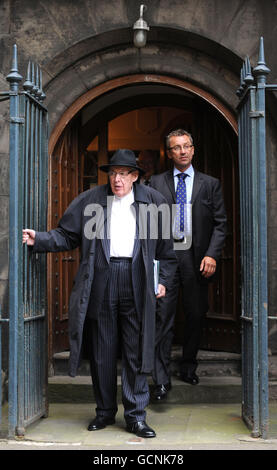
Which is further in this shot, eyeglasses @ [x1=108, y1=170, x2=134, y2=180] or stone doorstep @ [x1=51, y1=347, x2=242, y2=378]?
stone doorstep @ [x1=51, y1=347, x2=242, y2=378]

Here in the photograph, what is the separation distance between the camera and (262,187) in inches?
188

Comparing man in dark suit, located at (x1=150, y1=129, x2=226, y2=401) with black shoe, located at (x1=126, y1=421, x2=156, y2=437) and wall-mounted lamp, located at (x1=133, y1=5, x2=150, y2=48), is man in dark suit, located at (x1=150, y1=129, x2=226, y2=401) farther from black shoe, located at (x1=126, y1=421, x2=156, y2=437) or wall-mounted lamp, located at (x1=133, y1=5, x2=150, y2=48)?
wall-mounted lamp, located at (x1=133, y1=5, x2=150, y2=48)

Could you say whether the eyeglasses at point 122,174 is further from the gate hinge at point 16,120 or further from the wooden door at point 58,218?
the wooden door at point 58,218

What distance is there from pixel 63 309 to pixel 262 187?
2861 mm

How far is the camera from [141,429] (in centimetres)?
480

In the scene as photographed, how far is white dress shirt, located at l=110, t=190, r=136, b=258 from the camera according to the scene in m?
4.91

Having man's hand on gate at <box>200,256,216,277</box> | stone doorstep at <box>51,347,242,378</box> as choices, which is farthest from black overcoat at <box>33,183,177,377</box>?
stone doorstep at <box>51,347,242,378</box>

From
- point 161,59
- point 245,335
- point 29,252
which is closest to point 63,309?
point 29,252

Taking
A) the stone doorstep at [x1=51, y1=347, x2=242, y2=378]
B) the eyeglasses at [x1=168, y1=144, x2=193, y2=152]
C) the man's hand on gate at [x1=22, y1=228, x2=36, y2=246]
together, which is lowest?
the stone doorstep at [x1=51, y1=347, x2=242, y2=378]

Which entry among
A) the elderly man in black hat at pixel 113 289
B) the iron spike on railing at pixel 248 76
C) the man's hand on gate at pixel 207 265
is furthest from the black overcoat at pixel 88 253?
the iron spike on railing at pixel 248 76

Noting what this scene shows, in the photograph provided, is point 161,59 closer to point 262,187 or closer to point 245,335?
point 262,187

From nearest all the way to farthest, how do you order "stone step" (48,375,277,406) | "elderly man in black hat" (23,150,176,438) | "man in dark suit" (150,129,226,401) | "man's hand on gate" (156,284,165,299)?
1. "elderly man in black hat" (23,150,176,438)
2. "man's hand on gate" (156,284,165,299)
3. "man in dark suit" (150,129,226,401)
4. "stone step" (48,375,277,406)
